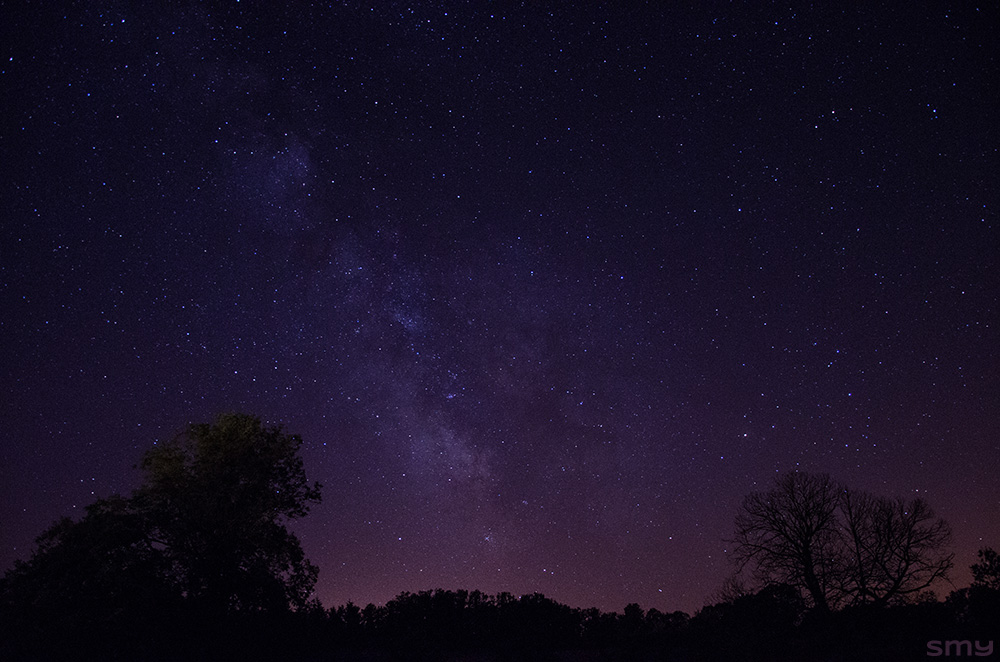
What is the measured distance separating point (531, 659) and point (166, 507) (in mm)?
17058

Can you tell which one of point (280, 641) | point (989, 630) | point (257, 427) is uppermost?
point (257, 427)

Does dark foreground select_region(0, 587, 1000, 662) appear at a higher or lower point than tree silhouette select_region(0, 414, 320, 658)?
lower

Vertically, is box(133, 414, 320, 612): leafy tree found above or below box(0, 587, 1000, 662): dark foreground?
above

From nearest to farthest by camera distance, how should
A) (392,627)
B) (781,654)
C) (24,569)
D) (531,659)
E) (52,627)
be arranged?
(52,627), (24,569), (781,654), (531,659), (392,627)

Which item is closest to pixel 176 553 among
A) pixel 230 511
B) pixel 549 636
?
pixel 230 511

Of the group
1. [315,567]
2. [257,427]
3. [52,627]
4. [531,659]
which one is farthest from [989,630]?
[52,627]

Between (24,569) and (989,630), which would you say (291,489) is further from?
(989,630)

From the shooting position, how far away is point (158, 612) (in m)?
18.0

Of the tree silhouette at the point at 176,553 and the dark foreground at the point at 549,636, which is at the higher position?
the tree silhouette at the point at 176,553

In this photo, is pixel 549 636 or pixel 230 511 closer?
pixel 230 511

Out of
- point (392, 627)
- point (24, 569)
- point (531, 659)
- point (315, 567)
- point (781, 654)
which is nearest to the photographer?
point (24, 569)

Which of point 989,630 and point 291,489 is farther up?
point 291,489

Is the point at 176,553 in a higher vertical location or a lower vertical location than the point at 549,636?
higher

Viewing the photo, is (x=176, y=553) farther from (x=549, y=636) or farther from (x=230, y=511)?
(x=549, y=636)
